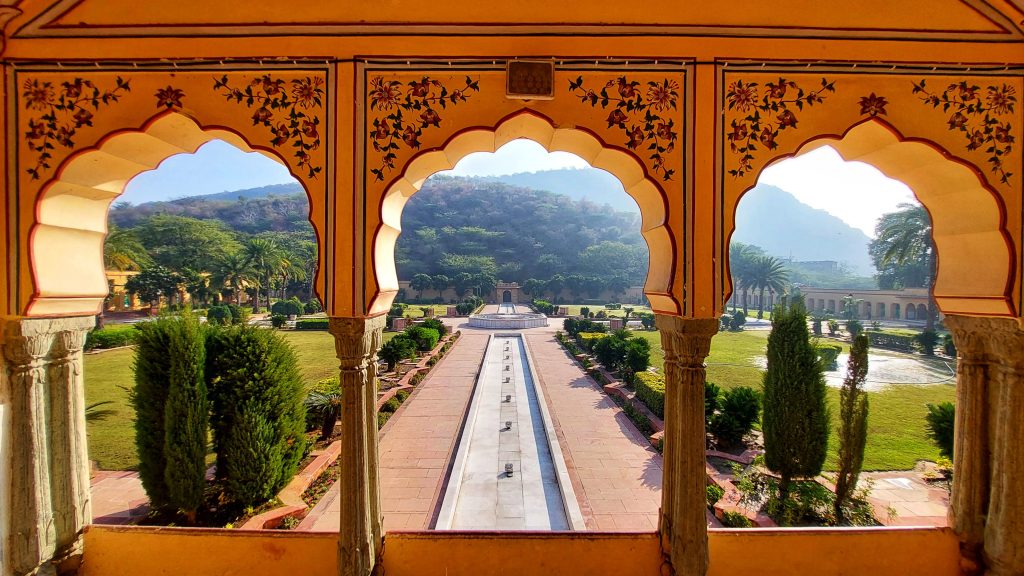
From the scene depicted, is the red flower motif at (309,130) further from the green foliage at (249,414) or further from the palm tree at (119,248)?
the palm tree at (119,248)

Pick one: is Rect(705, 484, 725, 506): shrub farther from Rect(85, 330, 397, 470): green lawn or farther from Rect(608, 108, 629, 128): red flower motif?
Rect(85, 330, 397, 470): green lawn

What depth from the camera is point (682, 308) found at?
9.97 ft

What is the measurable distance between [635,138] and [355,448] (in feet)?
9.41

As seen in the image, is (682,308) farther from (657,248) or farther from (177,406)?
(177,406)

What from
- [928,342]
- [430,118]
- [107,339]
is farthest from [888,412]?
[107,339]

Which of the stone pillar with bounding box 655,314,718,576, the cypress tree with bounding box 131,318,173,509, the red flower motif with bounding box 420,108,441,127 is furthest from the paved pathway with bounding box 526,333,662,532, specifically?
the cypress tree with bounding box 131,318,173,509

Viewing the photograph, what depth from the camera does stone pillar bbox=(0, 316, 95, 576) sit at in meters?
3.06

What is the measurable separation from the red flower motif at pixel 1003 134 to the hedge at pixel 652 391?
5962 mm

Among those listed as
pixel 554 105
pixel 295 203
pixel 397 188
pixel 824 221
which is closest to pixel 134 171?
pixel 397 188

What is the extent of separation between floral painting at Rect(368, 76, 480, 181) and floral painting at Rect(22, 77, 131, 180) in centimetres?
171

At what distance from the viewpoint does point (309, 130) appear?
10.1 ft

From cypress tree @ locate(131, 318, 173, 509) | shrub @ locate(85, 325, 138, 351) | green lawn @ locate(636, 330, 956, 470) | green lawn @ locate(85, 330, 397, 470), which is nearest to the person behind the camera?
cypress tree @ locate(131, 318, 173, 509)

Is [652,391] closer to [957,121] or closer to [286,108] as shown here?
[957,121]

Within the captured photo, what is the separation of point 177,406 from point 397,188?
3546 millimetres
